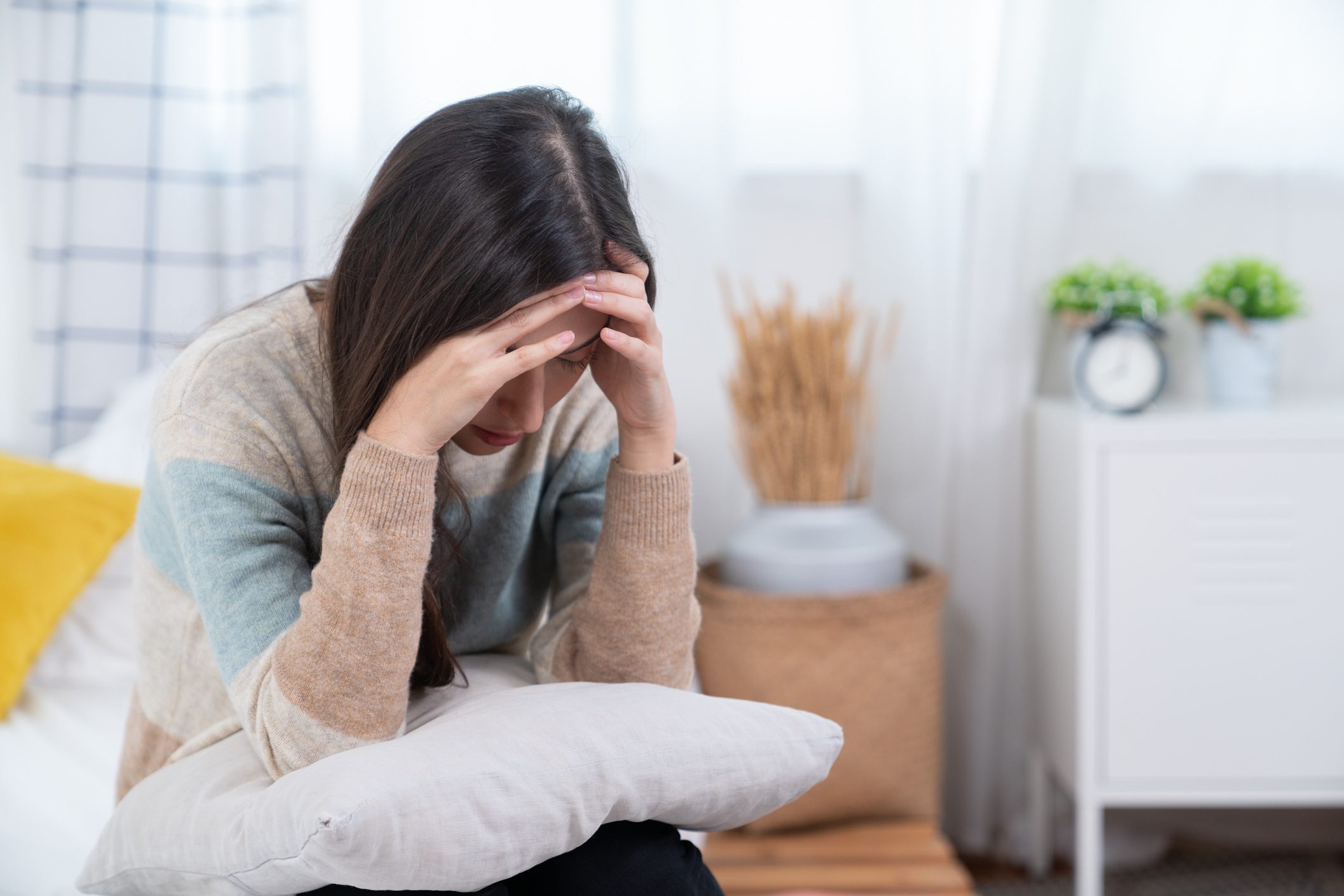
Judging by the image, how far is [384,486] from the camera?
80cm

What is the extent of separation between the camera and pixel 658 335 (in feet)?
3.06

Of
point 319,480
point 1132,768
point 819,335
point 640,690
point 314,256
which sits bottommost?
point 1132,768

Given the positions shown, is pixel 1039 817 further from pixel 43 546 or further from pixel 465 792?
pixel 43 546

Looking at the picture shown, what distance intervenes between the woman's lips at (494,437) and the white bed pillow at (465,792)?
8.1 inches

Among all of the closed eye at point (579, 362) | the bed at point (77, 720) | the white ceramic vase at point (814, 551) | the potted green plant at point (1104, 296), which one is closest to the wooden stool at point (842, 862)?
the bed at point (77, 720)

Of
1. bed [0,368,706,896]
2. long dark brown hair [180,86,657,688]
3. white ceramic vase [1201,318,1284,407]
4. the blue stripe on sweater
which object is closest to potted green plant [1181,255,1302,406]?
white ceramic vase [1201,318,1284,407]

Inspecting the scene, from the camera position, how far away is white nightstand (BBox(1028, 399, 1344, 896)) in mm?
1573

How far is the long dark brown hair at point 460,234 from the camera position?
0.80m

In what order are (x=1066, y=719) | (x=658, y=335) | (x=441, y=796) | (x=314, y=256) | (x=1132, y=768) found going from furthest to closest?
1. (x=314, y=256)
2. (x=1066, y=719)
3. (x=1132, y=768)
4. (x=658, y=335)
5. (x=441, y=796)

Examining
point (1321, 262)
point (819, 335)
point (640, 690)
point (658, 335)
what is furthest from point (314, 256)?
point (1321, 262)

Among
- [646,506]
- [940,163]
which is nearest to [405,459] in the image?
[646,506]

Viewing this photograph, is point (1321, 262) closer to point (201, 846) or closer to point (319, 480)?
point (319, 480)

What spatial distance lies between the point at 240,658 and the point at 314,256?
1221 mm

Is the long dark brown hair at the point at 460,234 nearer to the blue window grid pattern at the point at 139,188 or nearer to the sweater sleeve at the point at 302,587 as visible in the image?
the sweater sleeve at the point at 302,587
